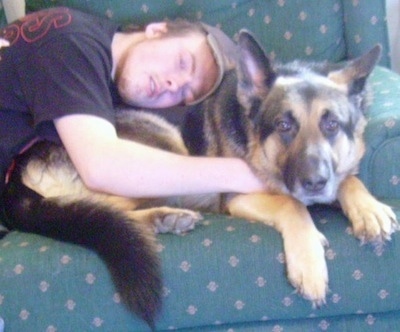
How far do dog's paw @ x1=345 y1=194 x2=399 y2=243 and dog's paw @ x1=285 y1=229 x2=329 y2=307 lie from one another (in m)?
0.11

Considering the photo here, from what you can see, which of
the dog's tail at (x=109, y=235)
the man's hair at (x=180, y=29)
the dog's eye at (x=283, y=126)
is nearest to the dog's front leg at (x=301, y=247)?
the dog's eye at (x=283, y=126)

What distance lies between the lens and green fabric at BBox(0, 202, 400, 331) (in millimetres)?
1290

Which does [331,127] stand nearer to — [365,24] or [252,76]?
[252,76]

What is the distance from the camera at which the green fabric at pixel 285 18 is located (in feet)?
7.00

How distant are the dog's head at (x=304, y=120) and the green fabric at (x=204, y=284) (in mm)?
173

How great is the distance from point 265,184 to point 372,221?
38cm

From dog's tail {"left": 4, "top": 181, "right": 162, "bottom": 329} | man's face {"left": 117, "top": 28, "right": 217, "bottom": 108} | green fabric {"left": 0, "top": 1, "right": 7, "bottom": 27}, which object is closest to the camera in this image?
dog's tail {"left": 4, "top": 181, "right": 162, "bottom": 329}

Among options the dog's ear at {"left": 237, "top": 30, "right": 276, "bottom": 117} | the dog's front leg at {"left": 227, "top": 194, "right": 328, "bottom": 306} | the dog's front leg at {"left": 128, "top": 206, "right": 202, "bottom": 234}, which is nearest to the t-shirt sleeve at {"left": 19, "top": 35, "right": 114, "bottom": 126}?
the dog's front leg at {"left": 128, "top": 206, "right": 202, "bottom": 234}

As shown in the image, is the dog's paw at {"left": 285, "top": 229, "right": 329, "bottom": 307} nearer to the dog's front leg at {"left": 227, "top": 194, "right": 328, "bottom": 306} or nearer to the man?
the dog's front leg at {"left": 227, "top": 194, "right": 328, "bottom": 306}

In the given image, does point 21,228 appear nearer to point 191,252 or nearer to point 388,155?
point 191,252

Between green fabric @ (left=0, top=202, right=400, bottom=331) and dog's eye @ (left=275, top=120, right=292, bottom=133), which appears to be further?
dog's eye @ (left=275, top=120, right=292, bottom=133)

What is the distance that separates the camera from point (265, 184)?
1.56 metres

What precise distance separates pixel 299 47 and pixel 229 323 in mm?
1291

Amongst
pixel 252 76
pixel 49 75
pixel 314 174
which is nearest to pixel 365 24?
pixel 252 76
